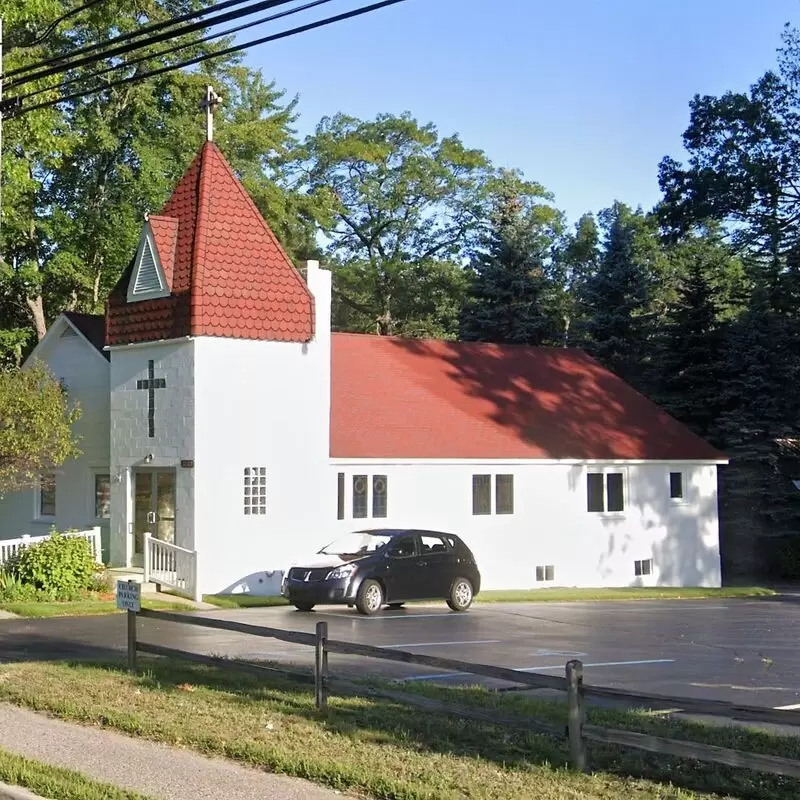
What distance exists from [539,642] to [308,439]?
11.3m

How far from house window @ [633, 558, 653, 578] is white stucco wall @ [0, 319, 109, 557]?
587 inches

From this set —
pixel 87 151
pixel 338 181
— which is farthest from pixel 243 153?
Answer: pixel 338 181

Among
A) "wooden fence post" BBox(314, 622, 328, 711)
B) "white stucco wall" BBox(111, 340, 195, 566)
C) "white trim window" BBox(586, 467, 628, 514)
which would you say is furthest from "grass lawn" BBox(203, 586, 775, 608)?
"wooden fence post" BBox(314, 622, 328, 711)

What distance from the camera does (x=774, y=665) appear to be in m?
17.0

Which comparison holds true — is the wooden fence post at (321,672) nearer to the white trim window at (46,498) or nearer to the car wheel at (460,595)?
the car wheel at (460,595)

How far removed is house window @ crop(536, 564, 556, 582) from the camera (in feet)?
112

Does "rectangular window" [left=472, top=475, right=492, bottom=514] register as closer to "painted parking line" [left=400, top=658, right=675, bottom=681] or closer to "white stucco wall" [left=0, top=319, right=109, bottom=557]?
"white stucco wall" [left=0, top=319, right=109, bottom=557]

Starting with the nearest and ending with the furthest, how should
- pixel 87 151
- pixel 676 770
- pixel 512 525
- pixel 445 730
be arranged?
pixel 676 770
pixel 445 730
pixel 512 525
pixel 87 151

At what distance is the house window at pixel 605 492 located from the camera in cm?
3566

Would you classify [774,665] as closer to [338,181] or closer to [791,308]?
[791,308]

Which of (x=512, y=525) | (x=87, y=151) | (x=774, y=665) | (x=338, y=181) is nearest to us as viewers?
(x=774, y=665)

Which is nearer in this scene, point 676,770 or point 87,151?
point 676,770

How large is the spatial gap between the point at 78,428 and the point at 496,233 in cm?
2060

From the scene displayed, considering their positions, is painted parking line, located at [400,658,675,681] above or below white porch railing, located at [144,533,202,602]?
below
